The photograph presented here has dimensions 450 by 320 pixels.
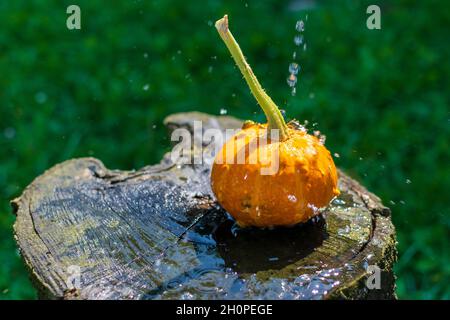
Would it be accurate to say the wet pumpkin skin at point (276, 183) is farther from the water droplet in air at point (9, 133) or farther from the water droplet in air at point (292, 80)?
the water droplet in air at point (9, 133)

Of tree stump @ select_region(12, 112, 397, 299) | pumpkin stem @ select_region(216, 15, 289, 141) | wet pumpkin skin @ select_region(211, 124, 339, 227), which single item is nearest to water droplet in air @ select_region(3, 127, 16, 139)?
tree stump @ select_region(12, 112, 397, 299)

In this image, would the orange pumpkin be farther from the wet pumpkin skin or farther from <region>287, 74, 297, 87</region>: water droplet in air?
<region>287, 74, 297, 87</region>: water droplet in air

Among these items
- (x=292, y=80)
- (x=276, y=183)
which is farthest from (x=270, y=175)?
(x=292, y=80)

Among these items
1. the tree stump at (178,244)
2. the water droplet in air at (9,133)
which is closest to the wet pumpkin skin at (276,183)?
the tree stump at (178,244)

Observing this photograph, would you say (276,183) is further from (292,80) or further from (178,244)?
(292,80)

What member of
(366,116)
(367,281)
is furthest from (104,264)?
(366,116)

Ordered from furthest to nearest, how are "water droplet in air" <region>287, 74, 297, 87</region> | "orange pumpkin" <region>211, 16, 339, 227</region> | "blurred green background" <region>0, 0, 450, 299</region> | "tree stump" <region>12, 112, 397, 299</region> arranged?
"blurred green background" <region>0, 0, 450, 299</region>
"water droplet in air" <region>287, 74, 297, 87</region>
"orange pumpkin" <region>211, 16, 339, 227</region>
"tree stump" <region>12, 112, 397, 299</region>

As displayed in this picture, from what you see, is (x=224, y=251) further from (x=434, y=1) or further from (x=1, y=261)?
(x=434, y=1)
